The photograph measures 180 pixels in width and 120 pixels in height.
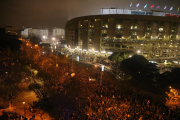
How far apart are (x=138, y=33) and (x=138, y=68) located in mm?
16717

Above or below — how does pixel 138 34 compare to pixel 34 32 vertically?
below

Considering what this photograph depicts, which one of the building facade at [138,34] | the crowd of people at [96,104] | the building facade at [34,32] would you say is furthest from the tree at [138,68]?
the building facade at [34,32]

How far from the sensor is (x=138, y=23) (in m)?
29.0

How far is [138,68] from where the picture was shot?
14.6 m

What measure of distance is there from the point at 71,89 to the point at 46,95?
6.13 ft

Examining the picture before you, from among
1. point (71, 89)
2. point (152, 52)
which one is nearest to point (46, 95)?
point (71, 89)

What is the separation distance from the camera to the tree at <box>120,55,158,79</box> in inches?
541

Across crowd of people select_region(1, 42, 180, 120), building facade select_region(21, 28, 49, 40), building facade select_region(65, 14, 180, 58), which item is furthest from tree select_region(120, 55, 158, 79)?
building facade select_region(21, 28, 49, 40)

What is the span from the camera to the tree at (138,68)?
13.7 meters

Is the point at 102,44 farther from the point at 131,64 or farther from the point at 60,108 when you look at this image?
the point at 60,108

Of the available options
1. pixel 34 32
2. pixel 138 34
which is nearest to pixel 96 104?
pixel 138 34

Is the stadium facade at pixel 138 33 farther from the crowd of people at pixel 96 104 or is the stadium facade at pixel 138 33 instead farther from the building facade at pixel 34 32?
the building facade at pixel 34 32

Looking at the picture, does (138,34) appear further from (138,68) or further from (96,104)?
(96,104)

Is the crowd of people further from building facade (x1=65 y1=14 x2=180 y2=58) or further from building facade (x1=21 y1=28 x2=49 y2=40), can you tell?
building facade (x1=21 y1=28 x2=49 y2=40)
